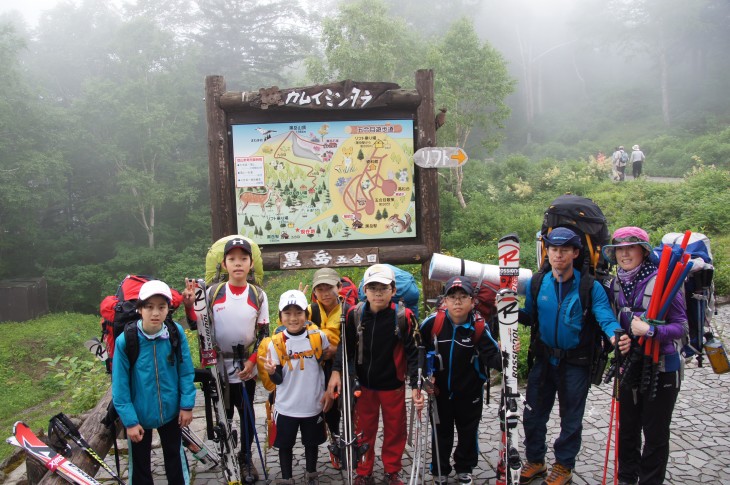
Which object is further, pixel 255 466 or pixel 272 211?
pixel 272 211

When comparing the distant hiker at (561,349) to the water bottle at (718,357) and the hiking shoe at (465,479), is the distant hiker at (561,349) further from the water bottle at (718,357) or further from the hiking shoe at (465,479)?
the water bottle at (718,357)

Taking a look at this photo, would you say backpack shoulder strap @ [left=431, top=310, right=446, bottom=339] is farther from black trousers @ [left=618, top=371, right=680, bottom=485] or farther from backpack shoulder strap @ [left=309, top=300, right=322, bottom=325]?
black trousers @ [left=618, top=371, right=680, bottom=485]

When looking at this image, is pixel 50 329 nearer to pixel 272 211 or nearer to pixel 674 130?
pixel 272 211

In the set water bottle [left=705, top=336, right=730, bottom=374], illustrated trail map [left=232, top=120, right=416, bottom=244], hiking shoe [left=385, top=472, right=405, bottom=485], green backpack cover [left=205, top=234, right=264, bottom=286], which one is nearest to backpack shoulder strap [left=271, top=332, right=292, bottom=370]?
green backpack cover [left=205, top=234, right=264, bottom=286]

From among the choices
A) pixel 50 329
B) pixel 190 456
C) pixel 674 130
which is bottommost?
pixel 50 329

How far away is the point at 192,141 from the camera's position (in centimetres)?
3062

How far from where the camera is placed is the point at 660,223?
51.5 ft

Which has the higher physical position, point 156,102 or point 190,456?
point 156,102

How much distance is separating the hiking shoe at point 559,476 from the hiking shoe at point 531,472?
99 mm

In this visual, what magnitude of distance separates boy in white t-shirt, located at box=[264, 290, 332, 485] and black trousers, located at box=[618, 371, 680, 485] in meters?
2.31

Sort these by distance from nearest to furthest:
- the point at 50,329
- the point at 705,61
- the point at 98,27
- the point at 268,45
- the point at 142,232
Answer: the point at 50,329 < the point at 142,232 < the point at 98,27 < the point at 268,45 < the point at 705,61

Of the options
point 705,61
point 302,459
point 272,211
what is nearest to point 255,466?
point 302,459

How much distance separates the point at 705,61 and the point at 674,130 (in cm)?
1348

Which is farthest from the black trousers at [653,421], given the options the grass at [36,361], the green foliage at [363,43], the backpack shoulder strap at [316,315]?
the green foliage at [363,43]
